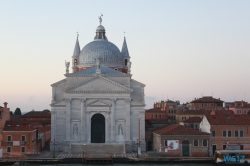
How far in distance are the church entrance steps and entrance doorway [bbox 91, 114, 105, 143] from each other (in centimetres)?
222

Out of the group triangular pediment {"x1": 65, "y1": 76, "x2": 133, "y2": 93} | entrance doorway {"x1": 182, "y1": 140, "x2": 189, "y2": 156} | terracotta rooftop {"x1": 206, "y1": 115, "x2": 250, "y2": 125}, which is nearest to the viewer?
entrance doorway {"x1": 182, "y1": 140, "x2": 189, "y2": 156}

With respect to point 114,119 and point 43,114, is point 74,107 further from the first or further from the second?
point 43,114

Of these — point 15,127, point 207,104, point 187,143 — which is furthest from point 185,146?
point 207,104

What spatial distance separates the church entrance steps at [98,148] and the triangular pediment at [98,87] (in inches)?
227

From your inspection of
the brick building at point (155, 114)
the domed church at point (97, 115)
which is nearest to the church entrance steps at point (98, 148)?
the domed church at point (97, 115)

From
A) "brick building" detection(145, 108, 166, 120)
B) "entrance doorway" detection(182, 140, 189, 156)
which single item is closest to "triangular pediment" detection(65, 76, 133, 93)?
"entrance doorway" detection(182, 140, 189, 156)

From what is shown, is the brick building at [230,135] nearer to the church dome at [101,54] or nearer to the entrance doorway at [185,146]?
the entrance doorway at [185,146]

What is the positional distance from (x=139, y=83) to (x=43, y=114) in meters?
25.9

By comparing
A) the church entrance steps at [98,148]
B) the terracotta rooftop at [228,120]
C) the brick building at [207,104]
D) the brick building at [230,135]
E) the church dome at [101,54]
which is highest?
the church dome at [101,54]

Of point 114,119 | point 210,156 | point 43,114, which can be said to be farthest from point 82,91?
point 43,114

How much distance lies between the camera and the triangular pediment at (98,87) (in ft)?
162

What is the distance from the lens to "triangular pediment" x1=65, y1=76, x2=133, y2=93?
49469 mm

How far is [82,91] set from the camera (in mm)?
49438

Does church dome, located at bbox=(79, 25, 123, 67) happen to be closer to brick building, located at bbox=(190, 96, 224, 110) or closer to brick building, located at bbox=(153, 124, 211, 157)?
brick building, located at bbox=(153, 124, 211, 157)
